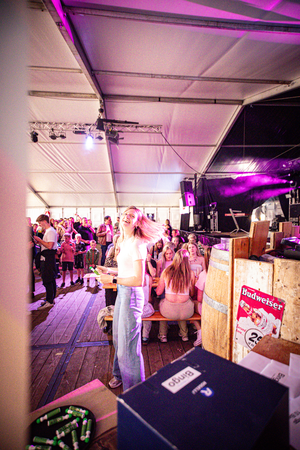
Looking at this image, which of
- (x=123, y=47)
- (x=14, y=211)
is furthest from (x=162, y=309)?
(x=123, y=47)

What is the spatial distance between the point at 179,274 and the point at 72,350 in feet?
6.41

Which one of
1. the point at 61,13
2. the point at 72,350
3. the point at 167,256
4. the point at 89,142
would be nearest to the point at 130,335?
the point at 72,350

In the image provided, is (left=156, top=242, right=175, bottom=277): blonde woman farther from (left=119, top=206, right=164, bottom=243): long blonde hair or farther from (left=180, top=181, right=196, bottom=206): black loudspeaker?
(left=180, top=181, right=196, bottom=206): black loudspeaker

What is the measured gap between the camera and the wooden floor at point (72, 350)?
2.38m

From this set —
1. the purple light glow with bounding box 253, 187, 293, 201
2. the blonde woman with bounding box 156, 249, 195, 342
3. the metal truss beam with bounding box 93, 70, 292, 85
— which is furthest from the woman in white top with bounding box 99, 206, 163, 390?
the purple light glow with bounding box 253, 187, 293, 201

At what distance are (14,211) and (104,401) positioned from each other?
1.02 meters

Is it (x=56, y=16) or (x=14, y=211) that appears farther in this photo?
(x=56, y=16)

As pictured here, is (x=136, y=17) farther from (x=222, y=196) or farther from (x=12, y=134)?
(x=222, y=196)

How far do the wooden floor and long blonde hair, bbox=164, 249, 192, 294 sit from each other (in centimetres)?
93

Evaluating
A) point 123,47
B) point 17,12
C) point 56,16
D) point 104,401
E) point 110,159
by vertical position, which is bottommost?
point 104,401

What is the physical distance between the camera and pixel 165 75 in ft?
17.5

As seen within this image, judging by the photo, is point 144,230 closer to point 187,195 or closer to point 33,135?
point 33,135

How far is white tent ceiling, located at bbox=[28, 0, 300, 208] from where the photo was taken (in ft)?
11.9

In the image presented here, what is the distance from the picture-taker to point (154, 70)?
17.0 ft
